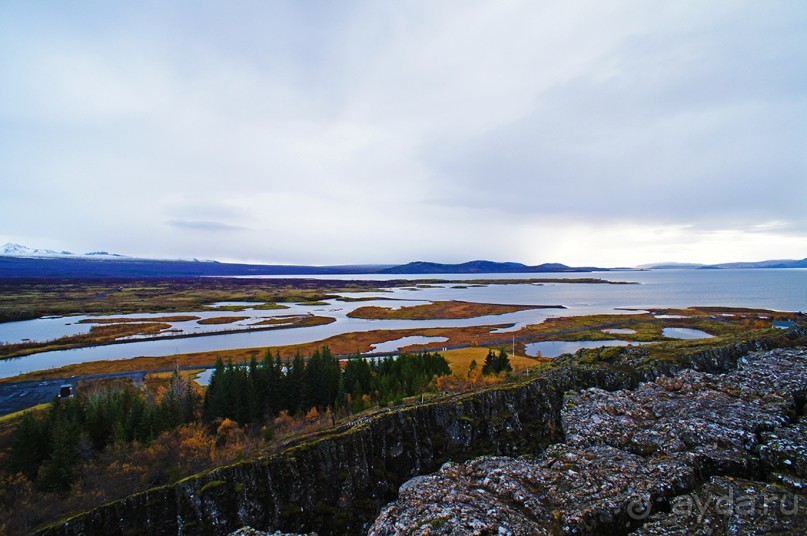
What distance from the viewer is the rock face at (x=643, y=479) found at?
49.4 feet

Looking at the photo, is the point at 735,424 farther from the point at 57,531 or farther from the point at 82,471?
the point at 82,471

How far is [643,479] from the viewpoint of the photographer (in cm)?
1752

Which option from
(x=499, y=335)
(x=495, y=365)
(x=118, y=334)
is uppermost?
(x=495, y=365)

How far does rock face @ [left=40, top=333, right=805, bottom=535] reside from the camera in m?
16.2

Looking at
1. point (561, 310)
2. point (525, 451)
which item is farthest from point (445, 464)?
point (561, 310)

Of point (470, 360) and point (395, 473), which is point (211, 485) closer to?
point (395, 473)

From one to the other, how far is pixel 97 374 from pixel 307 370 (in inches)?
2017

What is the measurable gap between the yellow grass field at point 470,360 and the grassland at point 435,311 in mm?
59362

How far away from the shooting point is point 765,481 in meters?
18.1

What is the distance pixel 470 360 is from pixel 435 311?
81.7 m

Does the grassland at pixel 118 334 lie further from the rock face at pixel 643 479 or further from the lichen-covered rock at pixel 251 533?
the rock face at pixel 643 479

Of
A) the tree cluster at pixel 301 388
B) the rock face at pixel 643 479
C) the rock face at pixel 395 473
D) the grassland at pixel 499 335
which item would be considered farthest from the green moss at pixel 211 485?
the grassland at pixel 499 335

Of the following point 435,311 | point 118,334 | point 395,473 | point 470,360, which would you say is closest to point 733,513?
point 395,473

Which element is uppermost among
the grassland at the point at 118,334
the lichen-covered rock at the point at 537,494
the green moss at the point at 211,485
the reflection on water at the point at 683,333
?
the green moss at the point at 211,485
